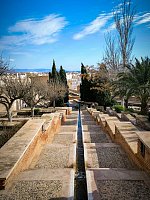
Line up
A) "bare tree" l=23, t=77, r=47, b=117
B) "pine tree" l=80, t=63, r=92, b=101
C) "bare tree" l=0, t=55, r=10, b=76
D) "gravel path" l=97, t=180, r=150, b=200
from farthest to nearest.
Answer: "pine tree" l=80, t=63, r=92, b=101, "bare tree" l=23, t=77, r=47, b=117, "bare tree" l=0, t=55, r=10, b=76, "gravel path" l=97, t=180, r=150, b=200

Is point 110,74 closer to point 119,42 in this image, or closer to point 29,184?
point 119,42

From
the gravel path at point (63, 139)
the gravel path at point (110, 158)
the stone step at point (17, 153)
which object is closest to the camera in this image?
the stone step at point (17, 153)

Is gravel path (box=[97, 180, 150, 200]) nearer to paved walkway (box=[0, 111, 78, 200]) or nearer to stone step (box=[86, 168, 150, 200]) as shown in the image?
stone step (box=[86, 168, 150, 200])

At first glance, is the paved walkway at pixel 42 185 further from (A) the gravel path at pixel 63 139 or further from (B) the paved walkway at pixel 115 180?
(A) the gravel path at pixel 63 139

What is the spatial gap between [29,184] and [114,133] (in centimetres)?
589

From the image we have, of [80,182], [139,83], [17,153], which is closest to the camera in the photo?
[80,182]

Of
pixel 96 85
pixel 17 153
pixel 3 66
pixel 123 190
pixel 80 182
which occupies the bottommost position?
pixel 80 182

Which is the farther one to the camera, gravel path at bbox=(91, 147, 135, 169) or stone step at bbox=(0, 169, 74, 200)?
gravel path at bbox=(91, 147, 135, 169)

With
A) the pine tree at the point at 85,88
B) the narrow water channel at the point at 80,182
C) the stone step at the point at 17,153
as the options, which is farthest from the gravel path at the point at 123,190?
the pine tree at the point at 85,88

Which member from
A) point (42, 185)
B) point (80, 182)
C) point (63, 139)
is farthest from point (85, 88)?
point (42, 185)

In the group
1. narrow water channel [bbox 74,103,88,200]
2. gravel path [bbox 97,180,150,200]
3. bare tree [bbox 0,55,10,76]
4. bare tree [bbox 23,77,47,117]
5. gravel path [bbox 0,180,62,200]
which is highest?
bare tree [bbox 0,55,10,76]

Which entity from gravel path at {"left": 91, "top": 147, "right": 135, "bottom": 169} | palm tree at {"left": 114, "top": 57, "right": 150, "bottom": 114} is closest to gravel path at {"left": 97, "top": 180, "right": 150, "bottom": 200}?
gravel path at {"left": 91, "top": 147, "right": 135, "bottom": 169}

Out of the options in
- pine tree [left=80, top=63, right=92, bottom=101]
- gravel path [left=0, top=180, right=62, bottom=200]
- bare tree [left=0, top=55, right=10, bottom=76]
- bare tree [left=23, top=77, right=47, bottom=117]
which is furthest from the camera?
pine tree [left=80, top=63, right=92, bottom=101]

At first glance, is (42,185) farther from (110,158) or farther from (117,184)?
(110,158)
